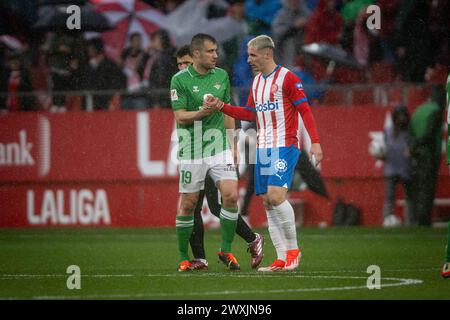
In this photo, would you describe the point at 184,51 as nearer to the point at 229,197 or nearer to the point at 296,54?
the point at 229,197

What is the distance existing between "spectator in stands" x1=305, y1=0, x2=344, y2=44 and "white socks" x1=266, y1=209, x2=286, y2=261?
30.1 feet

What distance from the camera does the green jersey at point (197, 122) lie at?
38.3 feet

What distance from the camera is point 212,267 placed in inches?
487

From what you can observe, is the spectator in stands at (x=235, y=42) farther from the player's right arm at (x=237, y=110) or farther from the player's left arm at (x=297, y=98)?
the player's left arm at (x=297, y=98)

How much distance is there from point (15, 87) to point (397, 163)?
6832mm

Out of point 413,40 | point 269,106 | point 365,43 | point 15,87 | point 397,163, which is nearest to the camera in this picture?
point 269,106

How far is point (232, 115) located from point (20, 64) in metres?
10.4

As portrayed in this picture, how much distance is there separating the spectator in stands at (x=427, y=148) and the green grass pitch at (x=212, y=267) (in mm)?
647

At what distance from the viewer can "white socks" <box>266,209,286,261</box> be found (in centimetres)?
1155

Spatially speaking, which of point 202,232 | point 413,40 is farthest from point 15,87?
point 202,232

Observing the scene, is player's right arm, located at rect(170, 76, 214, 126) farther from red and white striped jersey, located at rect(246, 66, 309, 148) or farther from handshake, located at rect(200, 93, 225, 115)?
red and white striped jersey, located at rect(246, 66, 309, 148)

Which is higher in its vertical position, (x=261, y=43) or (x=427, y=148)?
(x=261, y=43)

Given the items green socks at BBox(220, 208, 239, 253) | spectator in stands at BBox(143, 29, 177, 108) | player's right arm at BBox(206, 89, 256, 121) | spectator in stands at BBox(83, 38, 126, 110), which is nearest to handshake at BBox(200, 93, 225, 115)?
player's right arm at BBox(206, 89, 256, 121)
